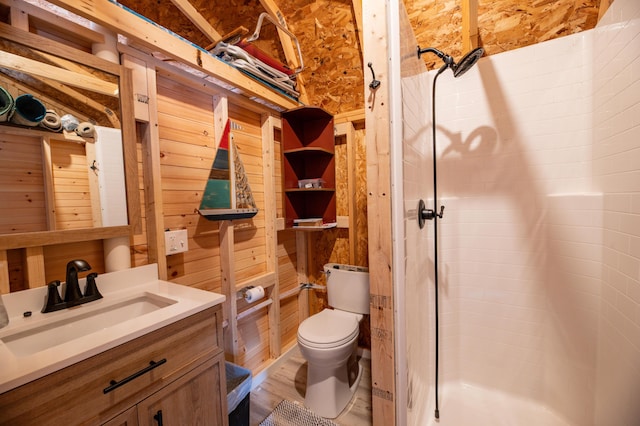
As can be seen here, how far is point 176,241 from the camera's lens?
142 cm

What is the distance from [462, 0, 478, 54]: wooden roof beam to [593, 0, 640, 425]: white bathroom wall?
599mm

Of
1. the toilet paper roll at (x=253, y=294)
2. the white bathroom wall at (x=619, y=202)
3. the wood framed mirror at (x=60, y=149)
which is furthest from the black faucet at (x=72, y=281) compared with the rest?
the white bathroom wall at (x=619, y=202)

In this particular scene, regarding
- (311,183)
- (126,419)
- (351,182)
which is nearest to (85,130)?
(126,419)

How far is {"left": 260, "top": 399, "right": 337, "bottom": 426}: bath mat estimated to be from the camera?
5.02 feet

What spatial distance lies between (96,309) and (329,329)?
4.09ft

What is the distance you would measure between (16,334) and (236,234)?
1.14 m

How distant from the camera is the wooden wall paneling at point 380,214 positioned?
1.05m

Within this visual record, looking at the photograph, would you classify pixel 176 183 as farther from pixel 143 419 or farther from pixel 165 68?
pixel 143 419

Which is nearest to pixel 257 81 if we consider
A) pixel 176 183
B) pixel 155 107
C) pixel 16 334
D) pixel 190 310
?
pixel 155 107

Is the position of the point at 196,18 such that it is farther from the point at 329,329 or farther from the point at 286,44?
the point at 329,329

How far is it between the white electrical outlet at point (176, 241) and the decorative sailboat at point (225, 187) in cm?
16

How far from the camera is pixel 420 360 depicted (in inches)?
57.0

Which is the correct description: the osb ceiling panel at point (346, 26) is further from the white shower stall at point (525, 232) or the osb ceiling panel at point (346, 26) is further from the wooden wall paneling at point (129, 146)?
the wooden wall paneling at point (129, 146)

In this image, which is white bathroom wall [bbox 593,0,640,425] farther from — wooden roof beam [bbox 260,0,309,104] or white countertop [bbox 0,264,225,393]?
wooden roof beam [bbox 260,0,309,104]
